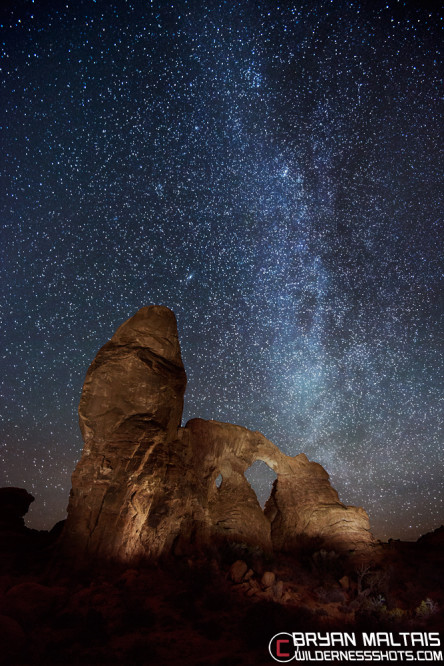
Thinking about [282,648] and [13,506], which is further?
[13,506]

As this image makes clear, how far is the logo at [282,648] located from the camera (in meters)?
6.42

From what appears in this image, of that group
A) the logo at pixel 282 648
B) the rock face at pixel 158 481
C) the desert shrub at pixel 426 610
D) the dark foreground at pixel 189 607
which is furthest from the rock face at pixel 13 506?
the desert shrub at pixel 426 610

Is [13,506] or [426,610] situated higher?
[13,506]

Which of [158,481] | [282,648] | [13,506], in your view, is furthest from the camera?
[13,506]

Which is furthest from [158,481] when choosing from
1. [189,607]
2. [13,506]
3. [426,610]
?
[13,506]

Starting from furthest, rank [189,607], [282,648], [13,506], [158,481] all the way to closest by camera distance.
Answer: [13,506], [158,481], [189,607], [282,648]

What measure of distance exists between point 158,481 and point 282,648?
6652mm

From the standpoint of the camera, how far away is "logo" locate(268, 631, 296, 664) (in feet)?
21.0

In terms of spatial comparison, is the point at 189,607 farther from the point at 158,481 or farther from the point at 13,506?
the point at 13,506

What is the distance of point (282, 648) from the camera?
6734 millimetres

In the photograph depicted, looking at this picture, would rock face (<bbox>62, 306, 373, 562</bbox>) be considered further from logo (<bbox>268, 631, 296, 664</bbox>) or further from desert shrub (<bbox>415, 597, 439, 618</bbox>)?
desert shrub (<bbox>415, 597, 439, 618</bbox>)

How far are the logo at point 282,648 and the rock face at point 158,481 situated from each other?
577 centimetres

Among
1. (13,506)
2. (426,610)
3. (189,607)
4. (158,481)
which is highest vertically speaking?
(158,481)

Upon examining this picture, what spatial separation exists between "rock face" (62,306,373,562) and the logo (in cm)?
577
